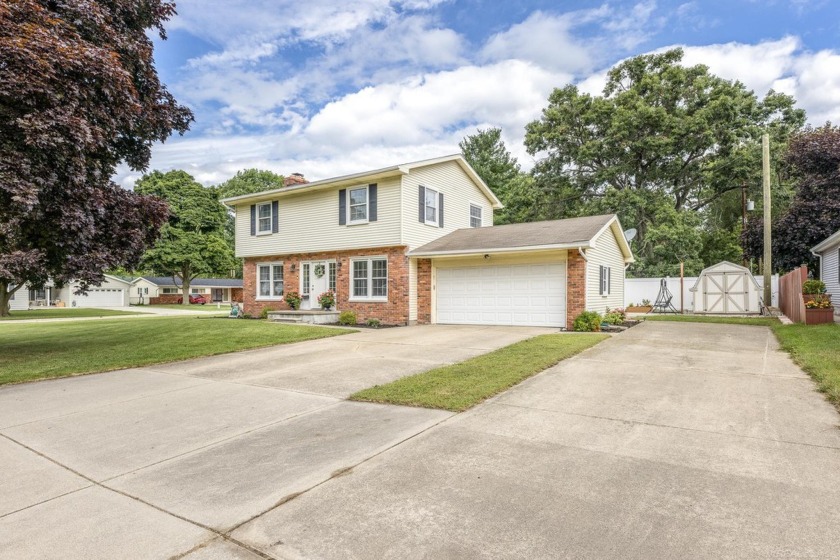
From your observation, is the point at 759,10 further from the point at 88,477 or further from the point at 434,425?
the point at 88,477

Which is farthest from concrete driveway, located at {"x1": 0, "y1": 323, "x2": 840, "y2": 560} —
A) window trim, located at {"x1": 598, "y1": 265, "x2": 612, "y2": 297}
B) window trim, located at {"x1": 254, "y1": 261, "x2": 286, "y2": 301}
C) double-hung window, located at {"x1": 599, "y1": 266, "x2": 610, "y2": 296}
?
window trim, located at {"x1": 254, "y1": 261, "x2": 286, "y2": 301}

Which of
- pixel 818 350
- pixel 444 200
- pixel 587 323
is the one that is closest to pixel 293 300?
pixel 444 200

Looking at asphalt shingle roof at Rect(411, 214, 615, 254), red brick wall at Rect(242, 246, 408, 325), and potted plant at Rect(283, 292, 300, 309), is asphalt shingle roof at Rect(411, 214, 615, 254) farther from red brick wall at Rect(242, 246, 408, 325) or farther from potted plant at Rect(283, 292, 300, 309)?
potted plant at Rect(283, 292, 300, 309)

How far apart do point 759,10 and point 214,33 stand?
16676mm

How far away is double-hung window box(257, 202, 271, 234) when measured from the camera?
747 inches

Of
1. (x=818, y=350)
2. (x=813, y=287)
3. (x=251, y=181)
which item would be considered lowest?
(x=818, y=350)

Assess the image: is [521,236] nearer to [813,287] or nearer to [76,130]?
[813,287]

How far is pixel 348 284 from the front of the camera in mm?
16656


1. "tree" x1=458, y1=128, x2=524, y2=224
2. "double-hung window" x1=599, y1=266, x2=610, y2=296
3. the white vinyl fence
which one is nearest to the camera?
"double-hung window" x1=599, y1=266, x2=610, y2=296

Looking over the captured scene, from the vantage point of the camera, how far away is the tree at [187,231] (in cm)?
3850

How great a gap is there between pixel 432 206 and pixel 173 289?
47.5 m

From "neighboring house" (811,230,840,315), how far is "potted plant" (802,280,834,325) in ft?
13.7

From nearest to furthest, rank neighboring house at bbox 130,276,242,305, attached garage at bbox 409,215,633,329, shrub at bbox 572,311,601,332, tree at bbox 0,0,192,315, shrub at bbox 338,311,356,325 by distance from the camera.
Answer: tree at bbox 0,0,192,315 → shrub at bbox 572,311,601,332 → attached garage at bbox 409,215,633,329 → shrub at bbox 338,311,356,325 → neighboring house at bbox 130,276,242,305

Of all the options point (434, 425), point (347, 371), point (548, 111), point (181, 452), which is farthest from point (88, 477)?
point (548, 111)
